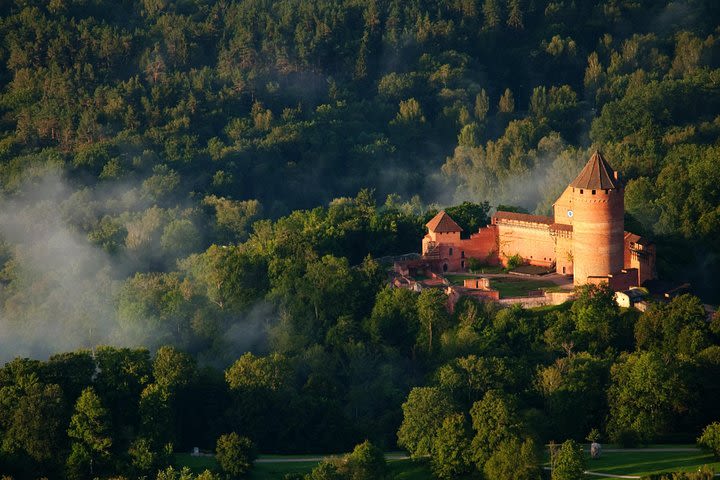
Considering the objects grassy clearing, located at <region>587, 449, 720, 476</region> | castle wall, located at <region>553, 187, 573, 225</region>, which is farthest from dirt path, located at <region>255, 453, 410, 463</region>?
castle wall, located at <region>553, 187, 573, 225</region>

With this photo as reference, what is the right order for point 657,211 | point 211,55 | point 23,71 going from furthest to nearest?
point 211,55, point 23,71, point 657,211

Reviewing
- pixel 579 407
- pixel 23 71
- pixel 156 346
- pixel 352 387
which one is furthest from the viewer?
pixel 23 71

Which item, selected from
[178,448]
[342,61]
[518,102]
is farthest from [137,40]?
[178,448]

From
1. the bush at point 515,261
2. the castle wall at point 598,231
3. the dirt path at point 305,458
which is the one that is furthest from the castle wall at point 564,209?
the dirt path at point 305,458

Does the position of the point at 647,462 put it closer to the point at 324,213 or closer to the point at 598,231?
the point at 598,231

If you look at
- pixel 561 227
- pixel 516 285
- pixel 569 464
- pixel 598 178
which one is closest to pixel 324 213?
pixel 516 285

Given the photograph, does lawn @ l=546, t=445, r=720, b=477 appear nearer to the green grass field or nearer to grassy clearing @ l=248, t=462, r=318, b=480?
the green grass field

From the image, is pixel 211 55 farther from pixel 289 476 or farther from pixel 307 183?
pixel 289 476
